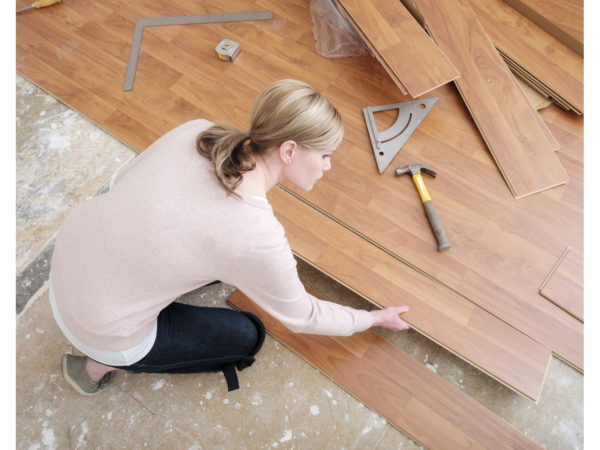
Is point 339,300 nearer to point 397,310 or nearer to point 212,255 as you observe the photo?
point 397,310

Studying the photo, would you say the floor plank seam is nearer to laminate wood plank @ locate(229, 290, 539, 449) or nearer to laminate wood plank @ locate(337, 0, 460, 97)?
laminate wood plank @ locate(229, 290, 539, 449)

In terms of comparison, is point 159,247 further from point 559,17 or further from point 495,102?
point 559,17

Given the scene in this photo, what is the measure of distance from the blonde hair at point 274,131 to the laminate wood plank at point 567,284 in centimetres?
132

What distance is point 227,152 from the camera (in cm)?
116

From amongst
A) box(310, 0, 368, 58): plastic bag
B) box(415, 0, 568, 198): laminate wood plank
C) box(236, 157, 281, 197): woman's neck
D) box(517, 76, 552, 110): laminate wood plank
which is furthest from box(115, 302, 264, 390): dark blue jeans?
box(517, 76, 552, 110): laminate wood plank

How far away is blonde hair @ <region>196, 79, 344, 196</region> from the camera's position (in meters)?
1.09

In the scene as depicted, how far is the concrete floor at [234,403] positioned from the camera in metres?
1.84

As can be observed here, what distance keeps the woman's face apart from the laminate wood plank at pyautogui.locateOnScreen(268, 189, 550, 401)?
25.8 inches

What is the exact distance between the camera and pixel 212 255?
3.82 ft

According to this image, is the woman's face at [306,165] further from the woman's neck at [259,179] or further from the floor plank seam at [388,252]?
the floor plank seam at [388,252]

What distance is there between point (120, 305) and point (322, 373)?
106cm

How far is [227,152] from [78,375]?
1.37 m

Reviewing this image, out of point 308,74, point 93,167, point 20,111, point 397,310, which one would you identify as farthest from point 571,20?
point 20,111

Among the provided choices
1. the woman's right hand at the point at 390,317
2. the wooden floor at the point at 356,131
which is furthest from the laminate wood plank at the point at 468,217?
the woman's right hand at the point at 390,317
